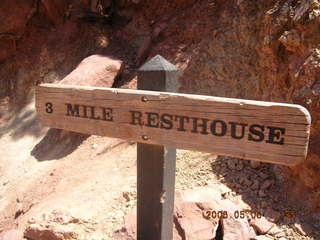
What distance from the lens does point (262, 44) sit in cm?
379

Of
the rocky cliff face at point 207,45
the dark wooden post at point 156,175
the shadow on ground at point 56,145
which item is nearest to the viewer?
the dark wooden post at point 156,175

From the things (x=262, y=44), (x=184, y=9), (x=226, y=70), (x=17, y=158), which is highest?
(x=184, y=9)

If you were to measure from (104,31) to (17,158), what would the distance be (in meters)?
2.87

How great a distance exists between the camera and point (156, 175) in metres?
1.49

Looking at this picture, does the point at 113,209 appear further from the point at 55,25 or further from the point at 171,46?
the point at 55,25

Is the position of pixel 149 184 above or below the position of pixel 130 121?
below

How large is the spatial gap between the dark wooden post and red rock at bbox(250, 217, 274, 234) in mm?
1226

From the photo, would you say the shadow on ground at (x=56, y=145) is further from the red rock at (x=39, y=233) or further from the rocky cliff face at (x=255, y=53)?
the red rock at (x=39, y=233)

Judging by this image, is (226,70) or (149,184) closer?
(149,184)

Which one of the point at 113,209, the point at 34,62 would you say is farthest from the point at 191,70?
the point at 34,62

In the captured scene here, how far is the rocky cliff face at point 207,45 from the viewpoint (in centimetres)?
307

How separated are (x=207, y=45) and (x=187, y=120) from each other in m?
3.49

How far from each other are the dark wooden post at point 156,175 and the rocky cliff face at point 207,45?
1.84 metres
